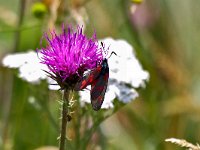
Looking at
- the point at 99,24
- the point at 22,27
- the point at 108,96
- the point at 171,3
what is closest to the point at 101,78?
the point at 108,96

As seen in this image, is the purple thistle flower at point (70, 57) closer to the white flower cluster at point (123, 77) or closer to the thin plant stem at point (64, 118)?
the thin plant stem at point (64, 118)

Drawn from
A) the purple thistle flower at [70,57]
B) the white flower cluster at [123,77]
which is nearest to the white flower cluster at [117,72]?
the white flower cluster at [123,77]

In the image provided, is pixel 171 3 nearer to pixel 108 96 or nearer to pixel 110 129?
pixel 110 129

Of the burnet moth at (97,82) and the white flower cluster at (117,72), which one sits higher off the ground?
the white flower cluster at (117,72)

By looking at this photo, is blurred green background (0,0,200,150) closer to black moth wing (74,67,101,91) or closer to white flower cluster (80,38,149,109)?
white flower cluster (80,38,149,109)

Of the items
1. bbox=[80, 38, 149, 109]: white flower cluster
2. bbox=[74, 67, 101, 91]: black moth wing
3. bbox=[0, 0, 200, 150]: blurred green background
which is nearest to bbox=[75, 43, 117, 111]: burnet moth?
bbox=[74, 67, 101, 91]: black moth wing

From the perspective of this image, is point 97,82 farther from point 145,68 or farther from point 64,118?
point 145,68

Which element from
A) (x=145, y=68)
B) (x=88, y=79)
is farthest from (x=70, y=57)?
(x=145, y=68)
